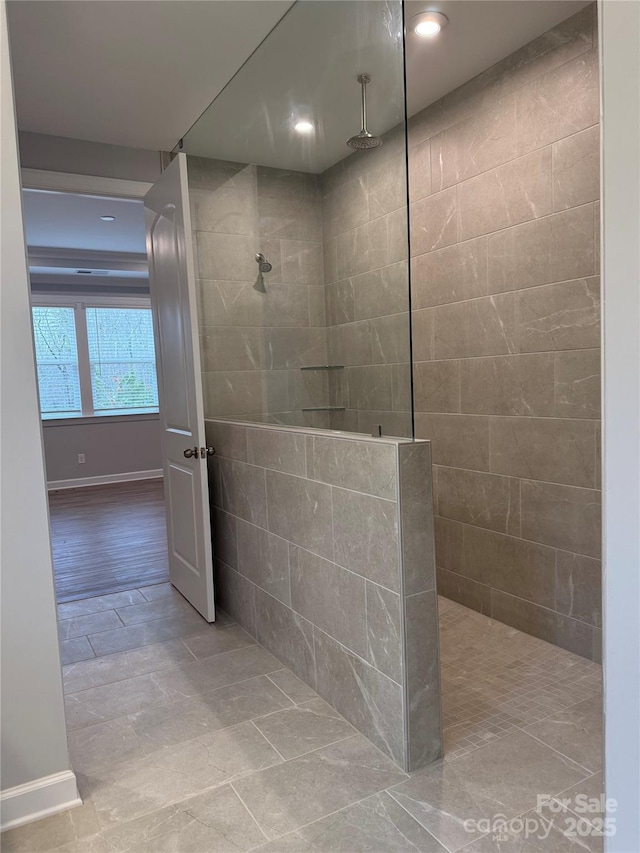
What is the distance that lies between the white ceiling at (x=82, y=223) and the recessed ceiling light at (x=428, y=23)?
2362mm

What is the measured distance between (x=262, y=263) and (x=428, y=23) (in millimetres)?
1180

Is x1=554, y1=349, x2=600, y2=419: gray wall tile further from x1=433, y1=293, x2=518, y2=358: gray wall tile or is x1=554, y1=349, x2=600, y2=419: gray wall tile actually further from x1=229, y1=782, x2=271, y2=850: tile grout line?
x1=229, y1=782, x2=271, y2=850: tile grout line

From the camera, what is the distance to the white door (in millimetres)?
2834

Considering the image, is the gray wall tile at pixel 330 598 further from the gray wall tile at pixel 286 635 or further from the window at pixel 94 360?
the window at pixel 94 360

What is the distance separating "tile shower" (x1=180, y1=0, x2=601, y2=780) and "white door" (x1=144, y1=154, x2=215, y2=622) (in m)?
0.13

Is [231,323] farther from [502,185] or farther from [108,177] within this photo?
[502,185]

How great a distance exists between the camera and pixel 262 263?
2797mm

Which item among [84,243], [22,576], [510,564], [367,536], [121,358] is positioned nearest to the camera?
[22,576]

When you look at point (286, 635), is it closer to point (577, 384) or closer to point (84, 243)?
point (577, 384)

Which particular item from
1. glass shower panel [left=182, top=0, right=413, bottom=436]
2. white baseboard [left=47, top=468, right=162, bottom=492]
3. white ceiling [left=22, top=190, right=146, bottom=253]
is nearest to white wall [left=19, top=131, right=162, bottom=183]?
glass shower panel [left=182, top=0, right=413, bottom=436]

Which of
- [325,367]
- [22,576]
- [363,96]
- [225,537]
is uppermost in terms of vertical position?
[363,96]

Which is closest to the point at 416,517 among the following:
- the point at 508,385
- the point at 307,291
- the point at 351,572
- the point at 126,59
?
the point at 351,572

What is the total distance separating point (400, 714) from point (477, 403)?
5.04ft

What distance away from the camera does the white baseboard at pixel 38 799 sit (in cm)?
160
